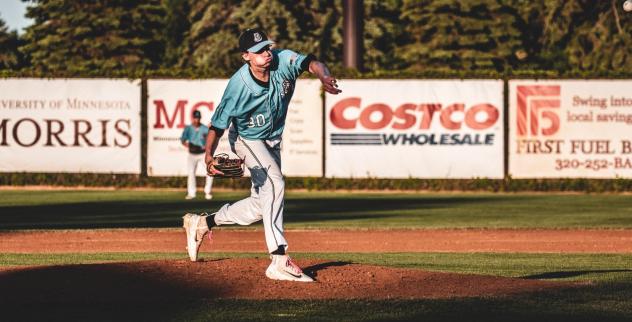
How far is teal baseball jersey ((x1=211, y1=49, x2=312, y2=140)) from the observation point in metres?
9.58

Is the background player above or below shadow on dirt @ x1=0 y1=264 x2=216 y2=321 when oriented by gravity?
above

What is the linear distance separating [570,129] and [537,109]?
2.94 feet

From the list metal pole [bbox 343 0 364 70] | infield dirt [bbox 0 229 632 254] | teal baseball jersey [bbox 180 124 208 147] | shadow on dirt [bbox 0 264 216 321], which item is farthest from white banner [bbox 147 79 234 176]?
shadow on dirt [bbox 0 264 216 321]

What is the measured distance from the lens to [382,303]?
864 centimetres

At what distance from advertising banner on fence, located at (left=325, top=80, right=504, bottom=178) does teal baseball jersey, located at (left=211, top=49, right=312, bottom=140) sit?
18435mm

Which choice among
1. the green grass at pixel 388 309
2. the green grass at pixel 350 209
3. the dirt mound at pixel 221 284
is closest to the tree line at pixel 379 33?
the green grass at pixel 350 209

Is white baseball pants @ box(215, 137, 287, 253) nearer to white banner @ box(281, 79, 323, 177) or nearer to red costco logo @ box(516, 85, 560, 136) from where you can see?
white banner @ box(281, 79, 323, 177)

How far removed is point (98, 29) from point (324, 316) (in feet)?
153

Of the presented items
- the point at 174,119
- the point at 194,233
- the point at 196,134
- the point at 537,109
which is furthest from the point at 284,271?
the point at 537,109

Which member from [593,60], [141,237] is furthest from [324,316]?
[593,60]

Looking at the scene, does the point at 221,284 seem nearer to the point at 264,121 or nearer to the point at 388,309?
the point at 264,121

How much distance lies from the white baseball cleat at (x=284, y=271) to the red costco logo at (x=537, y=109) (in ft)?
62.6

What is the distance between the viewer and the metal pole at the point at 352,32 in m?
30.2

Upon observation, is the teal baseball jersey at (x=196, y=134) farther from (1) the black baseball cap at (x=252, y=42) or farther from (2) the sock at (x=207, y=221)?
(1) the black baseball cap at (x=252, y=42)
